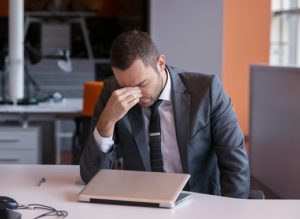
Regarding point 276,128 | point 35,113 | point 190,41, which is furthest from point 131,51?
point 190,41

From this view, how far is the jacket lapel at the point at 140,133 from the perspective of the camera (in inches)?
83.4

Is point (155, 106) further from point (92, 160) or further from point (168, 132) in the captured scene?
point (92, 160)

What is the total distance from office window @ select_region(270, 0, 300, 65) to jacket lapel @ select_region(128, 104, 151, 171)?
16.1 ft

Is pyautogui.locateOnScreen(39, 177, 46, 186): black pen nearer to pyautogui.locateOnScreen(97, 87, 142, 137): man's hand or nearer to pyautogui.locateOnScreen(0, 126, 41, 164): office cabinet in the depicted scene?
pyautogui.locateOnScreen(97, 87, 142, 137): man's hand

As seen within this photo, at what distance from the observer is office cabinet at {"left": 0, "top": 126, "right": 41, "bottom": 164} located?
394cm

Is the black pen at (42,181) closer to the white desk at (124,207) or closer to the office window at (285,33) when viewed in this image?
the white desk at (124,207)

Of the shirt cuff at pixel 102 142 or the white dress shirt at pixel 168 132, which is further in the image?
the white dress shirt at pixel 168 132

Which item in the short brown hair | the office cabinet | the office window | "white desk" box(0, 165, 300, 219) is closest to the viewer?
"white desk" box(0, 165, 300, 219)

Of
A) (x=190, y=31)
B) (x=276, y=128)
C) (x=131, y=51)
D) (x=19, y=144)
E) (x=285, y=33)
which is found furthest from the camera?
(x=285, y=33)

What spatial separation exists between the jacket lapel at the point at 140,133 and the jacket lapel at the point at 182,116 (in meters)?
0.13

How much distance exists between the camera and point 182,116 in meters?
2.13

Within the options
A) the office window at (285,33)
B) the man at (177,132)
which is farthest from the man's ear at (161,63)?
the office window at (285,33)

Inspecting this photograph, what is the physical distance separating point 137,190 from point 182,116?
504 millimetres

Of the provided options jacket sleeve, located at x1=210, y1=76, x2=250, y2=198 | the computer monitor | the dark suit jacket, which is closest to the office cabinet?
the computer monitor
